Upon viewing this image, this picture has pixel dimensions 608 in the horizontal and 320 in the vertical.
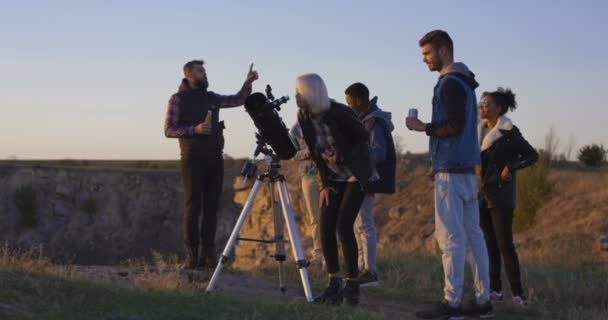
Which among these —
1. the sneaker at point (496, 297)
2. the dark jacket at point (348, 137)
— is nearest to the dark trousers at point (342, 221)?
the dark jacket at point (348, 137)

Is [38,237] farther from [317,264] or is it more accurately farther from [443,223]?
[443,223]

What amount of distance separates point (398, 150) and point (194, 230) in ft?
40.5

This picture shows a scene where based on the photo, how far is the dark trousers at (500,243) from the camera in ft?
22.9

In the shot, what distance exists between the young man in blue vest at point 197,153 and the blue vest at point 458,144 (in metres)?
2.72

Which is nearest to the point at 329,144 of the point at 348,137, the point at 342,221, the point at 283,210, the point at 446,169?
the point at 348,137

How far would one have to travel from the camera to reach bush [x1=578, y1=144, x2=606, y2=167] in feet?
72.0

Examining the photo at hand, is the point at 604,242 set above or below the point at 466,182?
below

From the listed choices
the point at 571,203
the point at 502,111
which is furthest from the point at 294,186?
the point at 502,111

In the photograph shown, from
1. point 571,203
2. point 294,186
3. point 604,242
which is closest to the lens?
point 604,242

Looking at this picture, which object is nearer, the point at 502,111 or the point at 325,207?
the point at 325,207

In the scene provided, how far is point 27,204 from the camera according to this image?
2089cm

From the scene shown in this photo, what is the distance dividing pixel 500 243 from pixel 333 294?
163 centimetres

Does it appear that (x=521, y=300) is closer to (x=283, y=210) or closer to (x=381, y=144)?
(x=381, y=144)

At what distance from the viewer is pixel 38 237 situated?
2080cm
